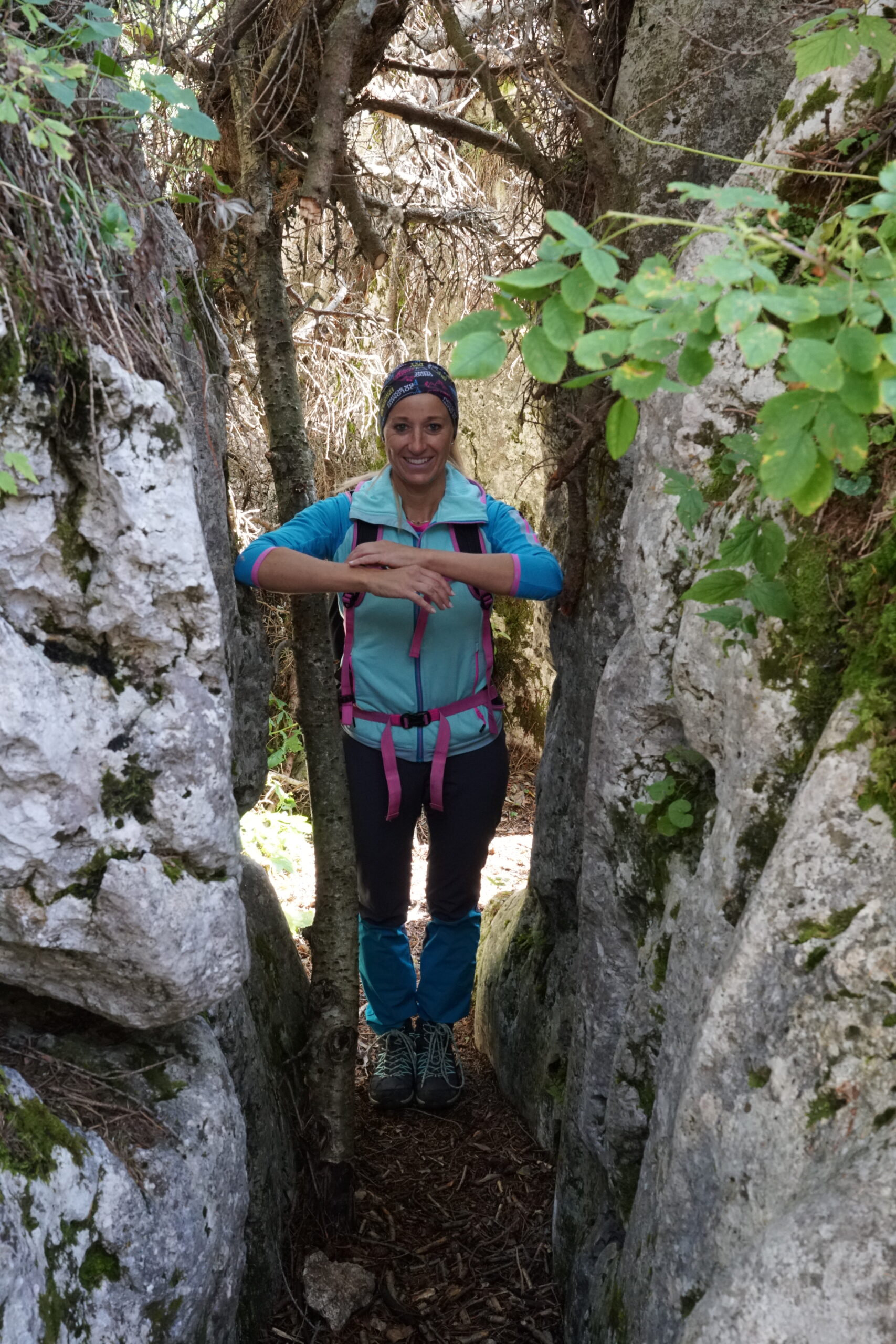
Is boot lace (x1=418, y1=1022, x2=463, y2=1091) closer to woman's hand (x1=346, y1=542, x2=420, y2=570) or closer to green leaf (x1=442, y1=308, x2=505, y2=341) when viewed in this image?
woman's hand (x1=346, y1=542, x2=420, y2=570)

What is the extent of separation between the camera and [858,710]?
2.09 m

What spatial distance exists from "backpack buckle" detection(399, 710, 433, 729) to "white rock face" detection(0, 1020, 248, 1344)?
140 cm

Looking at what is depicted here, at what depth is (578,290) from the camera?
4.93ft

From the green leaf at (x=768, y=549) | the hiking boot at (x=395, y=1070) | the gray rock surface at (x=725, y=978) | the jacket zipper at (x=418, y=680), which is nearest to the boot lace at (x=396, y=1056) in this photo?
the hiking boot at (x=395, y=1070)

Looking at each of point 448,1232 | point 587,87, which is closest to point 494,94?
point 587,87

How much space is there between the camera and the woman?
359 centimetres

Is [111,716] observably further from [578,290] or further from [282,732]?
[282,732]

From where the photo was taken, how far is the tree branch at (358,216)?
171 inches

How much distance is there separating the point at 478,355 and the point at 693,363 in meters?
0.33

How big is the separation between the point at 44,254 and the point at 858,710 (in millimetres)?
1996

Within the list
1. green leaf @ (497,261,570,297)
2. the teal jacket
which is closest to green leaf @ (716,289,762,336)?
green leaf @ (497,261,570,297)

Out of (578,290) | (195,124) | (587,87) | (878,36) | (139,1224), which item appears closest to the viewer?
(578,290)

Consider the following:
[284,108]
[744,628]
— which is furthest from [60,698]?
[284,108]

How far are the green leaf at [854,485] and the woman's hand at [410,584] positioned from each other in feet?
4.90
